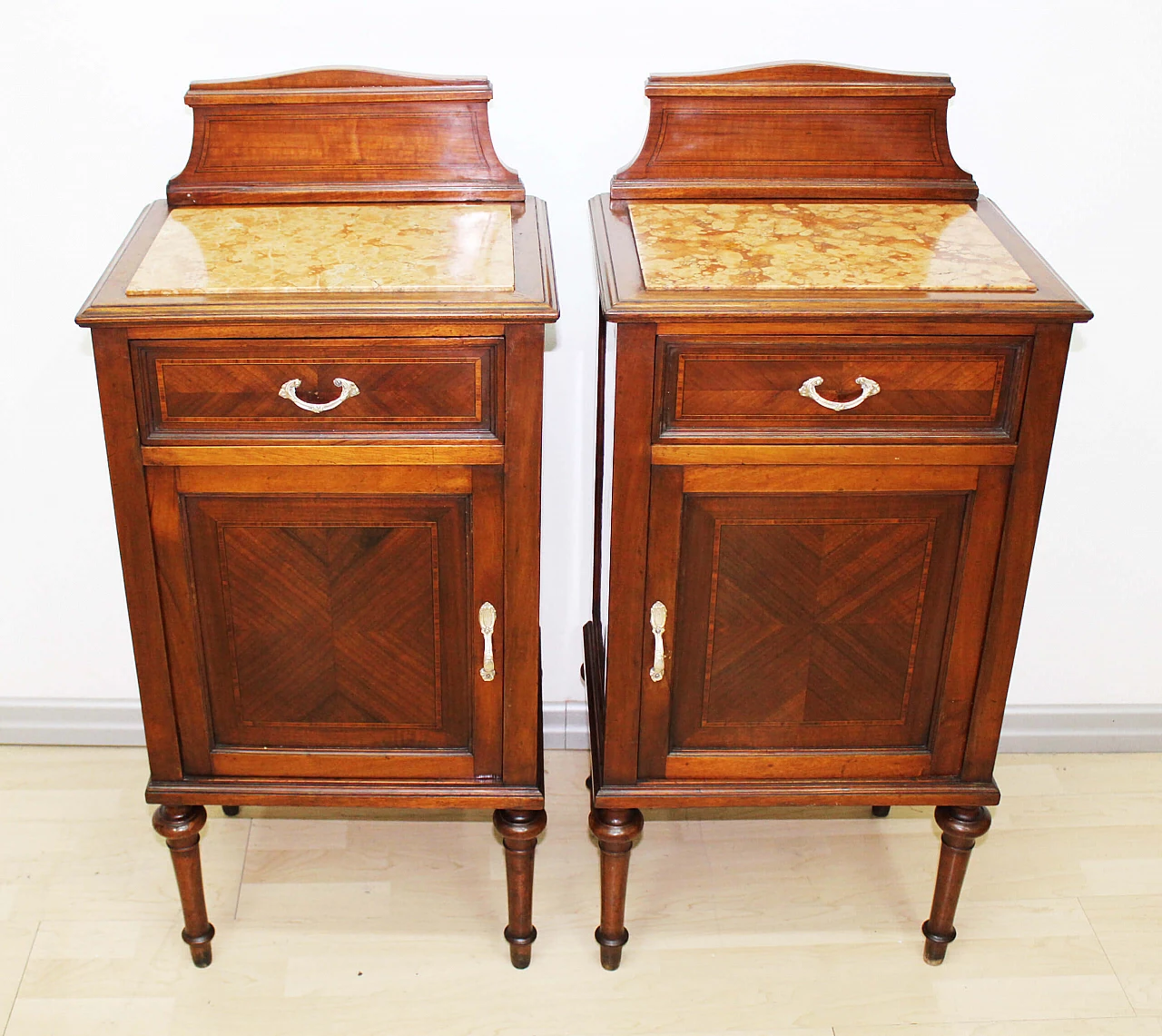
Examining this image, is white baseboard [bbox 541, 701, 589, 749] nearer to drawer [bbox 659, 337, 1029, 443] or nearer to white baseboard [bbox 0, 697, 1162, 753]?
white baseboard [bbox 0, 697, 1162, 753]

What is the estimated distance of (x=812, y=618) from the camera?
178 cm

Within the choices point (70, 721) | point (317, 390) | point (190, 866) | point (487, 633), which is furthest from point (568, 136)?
point (70, 721)

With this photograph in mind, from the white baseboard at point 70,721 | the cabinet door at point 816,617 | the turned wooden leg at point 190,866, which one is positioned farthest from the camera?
the white baseboard at point 70,721

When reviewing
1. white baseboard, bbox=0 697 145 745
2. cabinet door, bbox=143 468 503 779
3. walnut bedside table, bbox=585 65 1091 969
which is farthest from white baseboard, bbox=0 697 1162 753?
cabinet door, bbox=143 468 503 779

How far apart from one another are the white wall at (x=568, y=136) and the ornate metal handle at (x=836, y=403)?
567 millimetres

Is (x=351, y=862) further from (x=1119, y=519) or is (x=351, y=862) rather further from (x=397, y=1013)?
(x=1119, y=519)

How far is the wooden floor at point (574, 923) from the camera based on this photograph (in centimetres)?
197

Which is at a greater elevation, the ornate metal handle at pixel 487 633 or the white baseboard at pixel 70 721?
the ornate metal handle at pixel 487 633

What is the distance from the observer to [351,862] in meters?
2.21

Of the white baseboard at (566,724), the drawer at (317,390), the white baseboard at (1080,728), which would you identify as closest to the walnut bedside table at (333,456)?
the drawer at (317,390)

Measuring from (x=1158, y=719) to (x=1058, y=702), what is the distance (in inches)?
6.9

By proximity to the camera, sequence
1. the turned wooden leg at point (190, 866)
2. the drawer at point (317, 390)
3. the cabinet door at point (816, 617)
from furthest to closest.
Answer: the turned wooden leg at point (190, 866) < the cabinet door at point (816, 617) < the drawer at point (317, 390)

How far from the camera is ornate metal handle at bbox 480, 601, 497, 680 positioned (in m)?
1.75

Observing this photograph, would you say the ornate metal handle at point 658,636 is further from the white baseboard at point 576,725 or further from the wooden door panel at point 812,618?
the white baseboard at point 576,725
